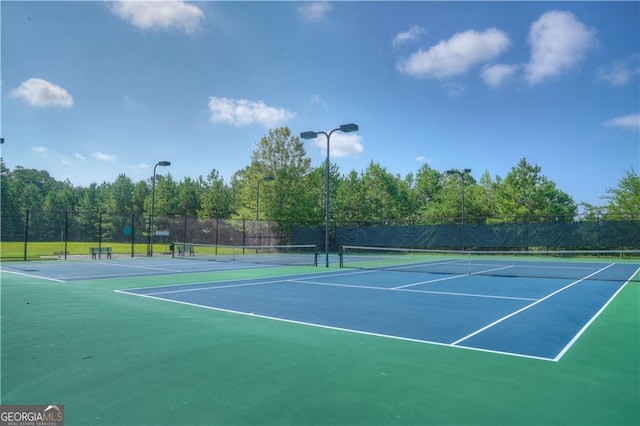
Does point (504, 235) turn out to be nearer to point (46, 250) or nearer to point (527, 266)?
point (527, 266)

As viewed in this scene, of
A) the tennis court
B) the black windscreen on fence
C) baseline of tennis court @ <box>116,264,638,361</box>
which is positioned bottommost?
baseline of tennis court @ <box>116,264,638,361</box>

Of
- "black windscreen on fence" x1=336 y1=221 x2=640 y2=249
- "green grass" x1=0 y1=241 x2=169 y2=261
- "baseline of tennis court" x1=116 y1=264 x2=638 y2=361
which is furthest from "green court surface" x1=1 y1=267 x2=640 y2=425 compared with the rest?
"black windscreen on fence" x1=336 y1=221 x2=640 y2=249

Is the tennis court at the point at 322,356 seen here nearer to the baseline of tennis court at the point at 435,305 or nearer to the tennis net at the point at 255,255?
the baseline of tennis court at the point at 435,305

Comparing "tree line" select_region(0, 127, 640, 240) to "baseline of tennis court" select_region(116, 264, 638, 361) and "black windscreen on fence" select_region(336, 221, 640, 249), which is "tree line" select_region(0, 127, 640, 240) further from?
"baseline of tennis court" select_region(116, 264, 638, 361)

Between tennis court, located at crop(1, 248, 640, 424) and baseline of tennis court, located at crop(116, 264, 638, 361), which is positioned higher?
tennis court, located at crop(1, 248, 640, 424)

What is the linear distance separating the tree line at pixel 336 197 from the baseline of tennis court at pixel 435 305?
64.7 feet

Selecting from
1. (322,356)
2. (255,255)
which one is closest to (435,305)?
(322,356)

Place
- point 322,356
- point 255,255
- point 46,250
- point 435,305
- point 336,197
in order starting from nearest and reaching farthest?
point 322,356 → point 435,305 → point 255,255 → point 46,250 → point 336,197

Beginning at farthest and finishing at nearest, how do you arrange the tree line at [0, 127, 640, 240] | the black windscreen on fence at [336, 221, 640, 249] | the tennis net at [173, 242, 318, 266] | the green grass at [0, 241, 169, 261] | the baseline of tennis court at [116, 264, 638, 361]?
the tree line at [0, 127, 640, 240]
the black windscreen on fence at [336, 221, 640, 249]
the green grass at [0, 241, 169, 261]
the tennis net at [173, 242, 318, 266]
the baseline of tennis court at [116, 264, 638, 361]

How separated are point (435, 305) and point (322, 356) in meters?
4.45

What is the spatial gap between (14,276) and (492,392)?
1529 cm

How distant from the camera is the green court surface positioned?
133 inches

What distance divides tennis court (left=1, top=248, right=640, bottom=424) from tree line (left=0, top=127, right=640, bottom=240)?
915 inches

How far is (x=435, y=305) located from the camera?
8.73 metres
